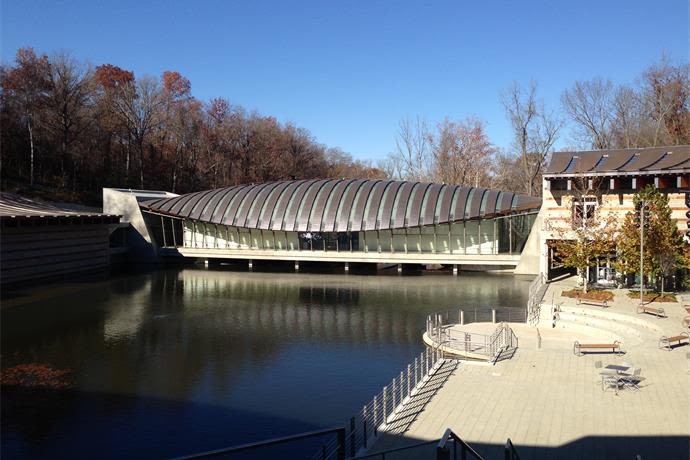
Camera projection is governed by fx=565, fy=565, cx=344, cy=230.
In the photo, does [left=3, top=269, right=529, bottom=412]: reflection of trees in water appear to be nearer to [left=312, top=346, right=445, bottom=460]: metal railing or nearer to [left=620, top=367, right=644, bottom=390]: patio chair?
[left=312, top=346, right=445, bottom=460]: metal railing

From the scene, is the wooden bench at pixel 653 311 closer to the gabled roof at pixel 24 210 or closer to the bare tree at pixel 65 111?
the gabled roof at pixel 24 210

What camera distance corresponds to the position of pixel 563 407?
1467 centimetres

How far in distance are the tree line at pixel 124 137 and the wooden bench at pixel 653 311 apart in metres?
59.3

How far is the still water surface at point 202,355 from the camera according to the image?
48.9 feet

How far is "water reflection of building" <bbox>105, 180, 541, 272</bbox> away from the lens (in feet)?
152

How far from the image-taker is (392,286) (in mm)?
39875

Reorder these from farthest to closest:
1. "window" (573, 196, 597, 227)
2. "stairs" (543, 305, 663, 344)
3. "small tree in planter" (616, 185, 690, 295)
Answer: "window" (573, 196, 597, 227), "small tree in planter" (616, 185, 690, 295), "stairs" (543, 305, 663, 344)

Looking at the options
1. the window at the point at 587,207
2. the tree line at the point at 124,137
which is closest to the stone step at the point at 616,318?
the window at the point at 587,207

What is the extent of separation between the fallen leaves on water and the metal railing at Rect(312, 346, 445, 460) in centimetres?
980

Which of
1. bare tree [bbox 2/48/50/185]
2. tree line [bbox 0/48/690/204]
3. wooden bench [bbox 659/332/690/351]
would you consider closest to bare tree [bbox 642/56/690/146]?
tree line [bbox 0/48/690/204]

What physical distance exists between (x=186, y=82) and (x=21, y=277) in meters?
62.2

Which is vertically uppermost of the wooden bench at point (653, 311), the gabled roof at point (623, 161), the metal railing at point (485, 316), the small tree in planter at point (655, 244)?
the gabled roof at point (623, 161)

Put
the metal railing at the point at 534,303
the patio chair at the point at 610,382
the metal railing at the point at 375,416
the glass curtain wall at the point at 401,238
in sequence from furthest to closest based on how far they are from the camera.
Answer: the glass curtain wall at the point at 401,238 → the metal railing at the point at 534,303 → the patio chair at the point at 610,382 → the metal railing at the point at 375,416

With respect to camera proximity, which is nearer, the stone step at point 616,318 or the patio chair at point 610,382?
the patio chair at point 610,382
